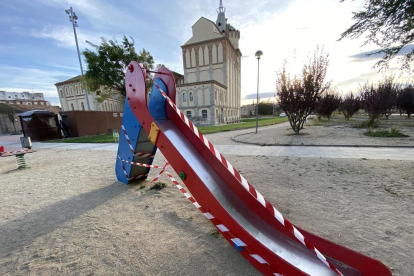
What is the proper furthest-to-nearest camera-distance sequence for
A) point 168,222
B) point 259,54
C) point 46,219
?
point 259,54
point 46,219
point 168,222

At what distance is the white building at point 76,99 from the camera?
1818 inches

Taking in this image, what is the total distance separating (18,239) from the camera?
7.86ft

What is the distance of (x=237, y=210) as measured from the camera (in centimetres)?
186

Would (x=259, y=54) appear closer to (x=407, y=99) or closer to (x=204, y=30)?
(x=407, y=99)

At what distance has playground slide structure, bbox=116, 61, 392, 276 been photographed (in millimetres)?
1537

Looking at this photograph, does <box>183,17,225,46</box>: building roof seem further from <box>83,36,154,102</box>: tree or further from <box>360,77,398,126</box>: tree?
<box>360,77,398,126</box>: tree

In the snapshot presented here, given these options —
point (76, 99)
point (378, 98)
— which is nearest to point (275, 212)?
point (378, 98)

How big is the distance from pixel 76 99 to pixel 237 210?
5947 centimetres

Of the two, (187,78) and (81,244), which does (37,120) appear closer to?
(81,244)

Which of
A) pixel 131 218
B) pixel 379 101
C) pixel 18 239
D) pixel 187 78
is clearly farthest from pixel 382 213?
pixel 187 78

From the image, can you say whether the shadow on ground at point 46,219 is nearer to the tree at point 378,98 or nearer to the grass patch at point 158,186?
the grass patch at point 158,186

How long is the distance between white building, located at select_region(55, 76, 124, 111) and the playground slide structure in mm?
49193

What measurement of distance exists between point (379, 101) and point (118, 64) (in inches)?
963

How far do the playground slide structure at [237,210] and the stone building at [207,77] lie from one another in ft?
100
